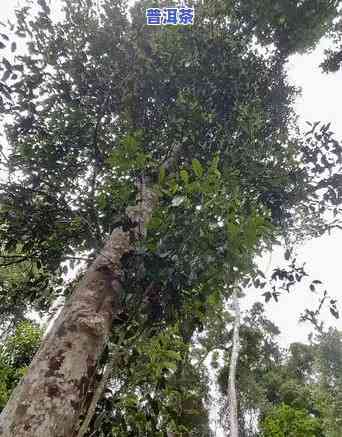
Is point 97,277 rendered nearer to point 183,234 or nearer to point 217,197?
point 183,234

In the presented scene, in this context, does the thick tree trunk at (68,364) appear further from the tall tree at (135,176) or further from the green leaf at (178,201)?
the green leaf at (178,201)

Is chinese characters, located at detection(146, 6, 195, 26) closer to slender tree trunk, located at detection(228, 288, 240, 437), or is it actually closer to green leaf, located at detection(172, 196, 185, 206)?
green leaf, located at detection(172, 196, 185, 206)

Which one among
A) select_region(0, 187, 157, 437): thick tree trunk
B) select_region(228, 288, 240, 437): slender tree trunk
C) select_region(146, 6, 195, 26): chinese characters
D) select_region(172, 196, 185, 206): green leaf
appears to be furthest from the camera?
select_region(228, 288, 240, 437): slender tree trunk

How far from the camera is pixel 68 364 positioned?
7.22 ft

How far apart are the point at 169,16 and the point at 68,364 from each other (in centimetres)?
596

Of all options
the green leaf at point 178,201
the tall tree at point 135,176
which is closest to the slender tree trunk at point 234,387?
the tall tree at point 135,176

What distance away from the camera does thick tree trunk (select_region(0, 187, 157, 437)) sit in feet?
6.15

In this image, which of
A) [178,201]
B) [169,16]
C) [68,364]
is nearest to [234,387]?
[169,16]

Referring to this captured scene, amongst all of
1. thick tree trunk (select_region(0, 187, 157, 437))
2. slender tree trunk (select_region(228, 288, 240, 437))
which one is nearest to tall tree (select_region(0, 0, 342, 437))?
thick tree trunk (select_region(0, 187, 157, 437))

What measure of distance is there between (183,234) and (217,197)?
0.35 m

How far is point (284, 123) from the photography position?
7.53m

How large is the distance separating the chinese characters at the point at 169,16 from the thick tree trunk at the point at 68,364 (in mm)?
4568

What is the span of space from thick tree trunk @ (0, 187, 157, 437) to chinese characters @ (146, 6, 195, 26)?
4568 millimetres

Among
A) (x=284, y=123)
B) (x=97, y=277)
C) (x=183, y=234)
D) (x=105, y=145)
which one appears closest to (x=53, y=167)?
(x=105, y=145)
